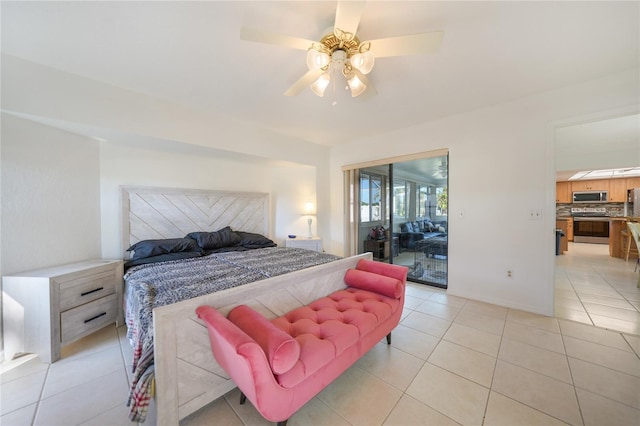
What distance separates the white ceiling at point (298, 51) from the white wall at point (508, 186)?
25cm

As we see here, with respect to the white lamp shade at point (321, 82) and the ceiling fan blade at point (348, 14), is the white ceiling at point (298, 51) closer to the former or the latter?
the ceiling fan blade at point (348, 14)

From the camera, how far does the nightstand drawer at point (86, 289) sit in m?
1.94

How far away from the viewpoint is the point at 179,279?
1.96 meters

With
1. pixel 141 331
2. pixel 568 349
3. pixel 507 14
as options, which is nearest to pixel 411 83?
pixel 507 14

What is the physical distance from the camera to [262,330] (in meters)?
1.20

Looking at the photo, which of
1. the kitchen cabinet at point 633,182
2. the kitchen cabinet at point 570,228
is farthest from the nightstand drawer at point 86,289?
the kitchen cabinet at point 633,182

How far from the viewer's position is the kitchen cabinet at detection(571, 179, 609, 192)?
7.01m

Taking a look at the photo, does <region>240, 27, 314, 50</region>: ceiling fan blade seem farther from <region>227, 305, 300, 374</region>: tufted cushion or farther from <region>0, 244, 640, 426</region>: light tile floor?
<region>0, 244, 640, 426</region>: light tile floor

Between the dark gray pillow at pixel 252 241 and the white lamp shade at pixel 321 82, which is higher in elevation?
the white lamp shade at pixel 321 82

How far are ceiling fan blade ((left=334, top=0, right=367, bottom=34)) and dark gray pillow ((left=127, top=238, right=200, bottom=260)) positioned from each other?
2.89 metres

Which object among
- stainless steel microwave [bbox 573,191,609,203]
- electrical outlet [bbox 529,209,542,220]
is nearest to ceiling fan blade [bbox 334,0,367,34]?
electrical outlet [bbox 529,209,542,220]

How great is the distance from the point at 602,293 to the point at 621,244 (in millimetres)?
3729

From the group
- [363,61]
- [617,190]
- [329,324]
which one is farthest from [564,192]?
[329,324]

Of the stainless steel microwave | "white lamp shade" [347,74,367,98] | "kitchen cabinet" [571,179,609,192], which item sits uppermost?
"white lamp shade" [347,74,367,98]
